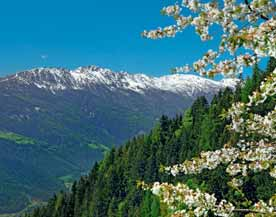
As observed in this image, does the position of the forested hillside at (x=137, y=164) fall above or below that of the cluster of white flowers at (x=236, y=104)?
above

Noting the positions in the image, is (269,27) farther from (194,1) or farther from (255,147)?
(255,147)

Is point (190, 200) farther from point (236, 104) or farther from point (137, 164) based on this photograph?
point (137, 164)

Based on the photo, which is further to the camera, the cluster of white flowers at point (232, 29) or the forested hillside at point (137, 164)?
the forested hillside at point (137, 164)

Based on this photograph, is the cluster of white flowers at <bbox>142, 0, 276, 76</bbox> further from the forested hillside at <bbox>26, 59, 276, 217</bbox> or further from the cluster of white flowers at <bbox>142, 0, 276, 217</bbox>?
the forested hillside at <bbox>26, 59, 276, 217</bbox>

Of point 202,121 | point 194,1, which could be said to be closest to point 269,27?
point 194,1

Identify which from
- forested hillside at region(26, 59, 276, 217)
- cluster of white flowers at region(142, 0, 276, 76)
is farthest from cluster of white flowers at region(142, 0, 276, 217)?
forested hillside at region(26, 59, 276, 217)

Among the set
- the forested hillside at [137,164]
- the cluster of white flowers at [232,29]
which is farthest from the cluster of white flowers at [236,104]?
the forested hillside at [137,164]

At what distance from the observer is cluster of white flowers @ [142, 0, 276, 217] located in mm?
6699

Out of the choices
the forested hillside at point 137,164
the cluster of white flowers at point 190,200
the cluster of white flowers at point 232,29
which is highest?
the forested hillside at point 137,164

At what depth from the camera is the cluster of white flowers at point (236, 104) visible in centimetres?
670

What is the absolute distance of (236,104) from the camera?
8711mm

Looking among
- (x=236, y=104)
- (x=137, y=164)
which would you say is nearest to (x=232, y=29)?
(x=236, y=104)

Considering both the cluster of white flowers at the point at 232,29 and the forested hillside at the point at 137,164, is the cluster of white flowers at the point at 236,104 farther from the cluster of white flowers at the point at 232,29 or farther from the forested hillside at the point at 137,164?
the forested hillside at the point at 137,164

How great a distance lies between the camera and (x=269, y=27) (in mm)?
6680
